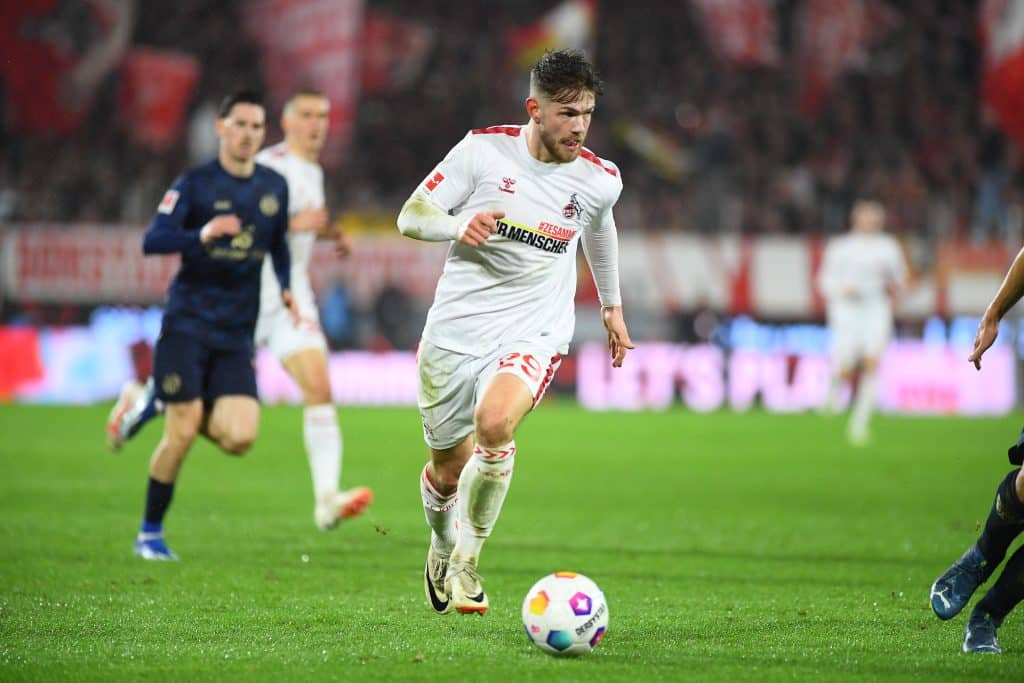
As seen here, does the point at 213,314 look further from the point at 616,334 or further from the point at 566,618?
the point at 566,618

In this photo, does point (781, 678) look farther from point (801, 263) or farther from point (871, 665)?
point (801, 263)

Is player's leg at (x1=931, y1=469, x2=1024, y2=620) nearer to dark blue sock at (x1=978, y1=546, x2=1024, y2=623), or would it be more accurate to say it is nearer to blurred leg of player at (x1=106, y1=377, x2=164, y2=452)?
dark blue sock at (x1=978, y1=546, x2=1024, y2=623)

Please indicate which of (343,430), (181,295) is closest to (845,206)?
(343,430)

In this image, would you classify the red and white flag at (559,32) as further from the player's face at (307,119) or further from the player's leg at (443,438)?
the player's leg at (443,438)

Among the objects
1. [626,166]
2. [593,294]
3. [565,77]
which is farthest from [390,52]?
[565,77]

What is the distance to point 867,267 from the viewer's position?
17234mm

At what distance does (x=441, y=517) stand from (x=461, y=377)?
0.66 meters

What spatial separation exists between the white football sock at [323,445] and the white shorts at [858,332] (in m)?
9.87

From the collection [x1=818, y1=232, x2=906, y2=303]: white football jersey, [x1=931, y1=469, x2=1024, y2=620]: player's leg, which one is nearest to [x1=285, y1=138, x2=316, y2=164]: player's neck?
[x1=931, y1=469, x2=1024, y2=620]: player's leg

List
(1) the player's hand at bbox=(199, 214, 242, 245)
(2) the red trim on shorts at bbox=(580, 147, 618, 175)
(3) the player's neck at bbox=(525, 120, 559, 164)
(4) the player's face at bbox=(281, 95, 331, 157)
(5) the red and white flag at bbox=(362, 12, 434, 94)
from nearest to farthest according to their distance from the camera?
1. (3) the player's neck at bbox=(525, 120, 559, 164)
2. (2) the red trim on shorts at bbox=(580, 147, 618, 175)
3. (1) the player's hand at bbox=(199, 214, 242, 245)
4. (4) the player's face at bbox=(281, 95, 331, 157)
5. (5) the red and white flag at bbox=(362, 12, 434, 94)

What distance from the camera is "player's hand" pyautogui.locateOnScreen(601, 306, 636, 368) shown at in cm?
626

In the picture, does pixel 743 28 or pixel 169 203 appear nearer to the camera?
pixel 169 203

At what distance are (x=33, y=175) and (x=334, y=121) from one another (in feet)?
17.1

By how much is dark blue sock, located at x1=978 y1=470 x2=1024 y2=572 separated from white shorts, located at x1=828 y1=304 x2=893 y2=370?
12.1 metres
